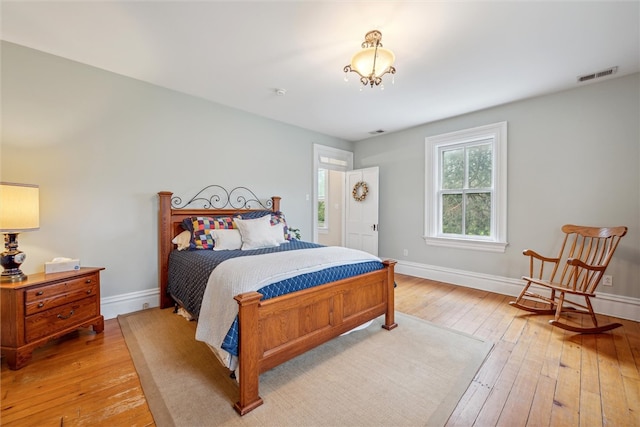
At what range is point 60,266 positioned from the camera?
2.33 meters

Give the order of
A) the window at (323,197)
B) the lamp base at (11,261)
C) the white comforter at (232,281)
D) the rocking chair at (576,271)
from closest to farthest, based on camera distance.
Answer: the white comforter at (232,281) < the lamp base at (11,261) < the rocking chair at (576,271) < the window at (323,197)

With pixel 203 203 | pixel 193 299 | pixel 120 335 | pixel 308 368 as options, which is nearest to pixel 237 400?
pixel 308 368

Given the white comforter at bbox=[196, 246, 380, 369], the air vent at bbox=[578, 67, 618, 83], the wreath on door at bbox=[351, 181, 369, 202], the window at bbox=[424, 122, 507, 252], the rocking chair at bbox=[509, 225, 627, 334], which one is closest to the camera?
the white comforter at bbox=[196, 246, 380, 369]

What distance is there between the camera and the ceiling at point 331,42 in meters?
1.94

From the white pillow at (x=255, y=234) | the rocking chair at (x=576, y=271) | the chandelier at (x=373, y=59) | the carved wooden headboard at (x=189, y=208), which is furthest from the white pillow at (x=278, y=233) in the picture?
the rocking chair at (x=576, y=271)

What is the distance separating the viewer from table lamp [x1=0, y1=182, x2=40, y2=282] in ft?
6.45

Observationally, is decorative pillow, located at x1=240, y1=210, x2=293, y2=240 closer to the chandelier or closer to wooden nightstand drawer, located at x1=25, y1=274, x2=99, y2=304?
wooden nightstand drawer, located at x1=25, y1=274, x2=99, y2=304

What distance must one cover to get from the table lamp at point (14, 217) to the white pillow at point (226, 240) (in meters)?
1.39

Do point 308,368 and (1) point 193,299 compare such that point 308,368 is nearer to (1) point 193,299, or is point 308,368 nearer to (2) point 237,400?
(2) point 237,400

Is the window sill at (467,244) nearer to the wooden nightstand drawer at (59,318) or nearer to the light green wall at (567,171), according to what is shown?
the light green wall at (567,171)

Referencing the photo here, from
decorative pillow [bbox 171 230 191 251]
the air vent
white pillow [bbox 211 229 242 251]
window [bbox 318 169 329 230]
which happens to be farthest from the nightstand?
the air vent

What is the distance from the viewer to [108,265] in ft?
9.39

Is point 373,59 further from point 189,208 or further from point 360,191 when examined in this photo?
point 360,191

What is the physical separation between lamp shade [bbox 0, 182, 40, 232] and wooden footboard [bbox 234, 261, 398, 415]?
188 centimetres
